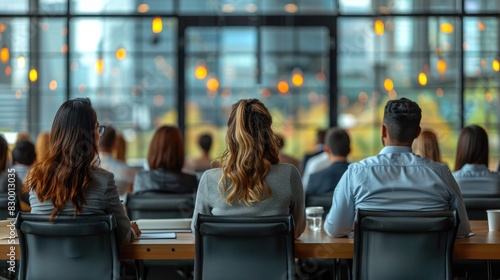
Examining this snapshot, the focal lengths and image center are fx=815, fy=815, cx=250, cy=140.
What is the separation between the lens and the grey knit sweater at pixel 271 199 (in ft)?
10.5

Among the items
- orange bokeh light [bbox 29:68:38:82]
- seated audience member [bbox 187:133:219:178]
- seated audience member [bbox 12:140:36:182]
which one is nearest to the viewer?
seated audience member [bbox 12:140:36:182]

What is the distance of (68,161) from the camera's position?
3.17 metres

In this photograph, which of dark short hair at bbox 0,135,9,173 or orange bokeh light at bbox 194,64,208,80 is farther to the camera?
orange bokeh light at bbox 194,64,208,80

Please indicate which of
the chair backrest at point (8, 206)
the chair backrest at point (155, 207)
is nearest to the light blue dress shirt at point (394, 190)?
the chair backrest at point (155, 207)

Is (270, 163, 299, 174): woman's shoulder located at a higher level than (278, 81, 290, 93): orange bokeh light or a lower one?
lower

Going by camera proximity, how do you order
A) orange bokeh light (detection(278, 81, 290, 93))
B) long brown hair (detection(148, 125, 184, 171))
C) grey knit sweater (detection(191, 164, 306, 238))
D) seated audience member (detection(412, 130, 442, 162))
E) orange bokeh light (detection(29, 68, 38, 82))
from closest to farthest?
grey knit sweater (detection(191, 164, 306, 238)), seated audience member (detection(412, 130, 442, 162)), long brown hair (detection(148, 125, 184, 171)), orange bokeh light (detection(29, 68, 38, 82)), orange bokeh light (detection(278, 81, 290, 93))

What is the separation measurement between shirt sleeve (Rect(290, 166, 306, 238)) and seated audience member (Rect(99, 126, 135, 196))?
111 inches

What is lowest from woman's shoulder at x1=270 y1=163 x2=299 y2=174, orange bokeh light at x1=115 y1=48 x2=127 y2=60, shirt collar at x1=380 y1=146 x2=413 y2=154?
woman's shoulder at x1=270 y1=163 x2=299 y2=174

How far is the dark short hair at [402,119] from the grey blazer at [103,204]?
1.12m

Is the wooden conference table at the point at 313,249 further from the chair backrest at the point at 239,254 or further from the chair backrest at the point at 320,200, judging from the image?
the chair backrest at the point at 320,200

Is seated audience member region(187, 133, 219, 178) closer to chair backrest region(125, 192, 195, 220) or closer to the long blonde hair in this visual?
chair backrest region(125, 192, 195, 220)

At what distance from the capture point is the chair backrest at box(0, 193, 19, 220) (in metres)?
4.15

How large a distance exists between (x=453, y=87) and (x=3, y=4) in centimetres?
579

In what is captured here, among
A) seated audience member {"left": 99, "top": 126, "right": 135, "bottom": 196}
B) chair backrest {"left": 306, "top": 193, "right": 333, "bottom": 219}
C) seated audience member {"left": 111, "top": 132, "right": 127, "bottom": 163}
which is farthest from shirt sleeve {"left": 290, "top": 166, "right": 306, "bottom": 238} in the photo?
seated audience member {"left": 111, "top": 132, "right": 127, "bottom": 163}
